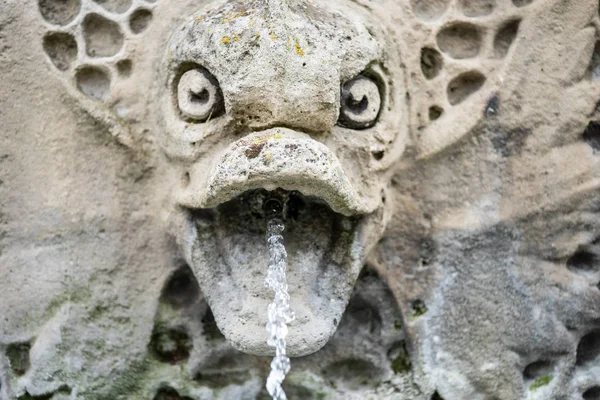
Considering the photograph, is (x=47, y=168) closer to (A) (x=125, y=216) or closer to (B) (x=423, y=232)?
(A) (x=125, y=216)

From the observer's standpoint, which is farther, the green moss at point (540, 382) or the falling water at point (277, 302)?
the green moss at point (540, 382)

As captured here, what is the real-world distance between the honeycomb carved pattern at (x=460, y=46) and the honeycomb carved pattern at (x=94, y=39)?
409 mm

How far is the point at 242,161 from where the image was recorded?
1.07m

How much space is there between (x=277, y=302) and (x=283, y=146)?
0.74 feet

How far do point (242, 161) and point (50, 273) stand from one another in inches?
15.6

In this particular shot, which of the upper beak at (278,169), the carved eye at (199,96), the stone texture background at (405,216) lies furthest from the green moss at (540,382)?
the carved eye at (199,96)

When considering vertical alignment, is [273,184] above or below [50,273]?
above

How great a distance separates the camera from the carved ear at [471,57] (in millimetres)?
1303

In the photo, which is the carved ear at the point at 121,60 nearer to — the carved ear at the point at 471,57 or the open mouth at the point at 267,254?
the open mouth at the point at 267,254

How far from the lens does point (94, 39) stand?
4.31ft

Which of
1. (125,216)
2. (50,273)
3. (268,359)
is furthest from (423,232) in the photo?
(50,273)

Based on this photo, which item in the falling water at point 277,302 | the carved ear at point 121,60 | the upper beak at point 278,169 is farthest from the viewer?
the carved ear at point 121,60

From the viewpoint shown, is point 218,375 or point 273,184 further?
point 218,375

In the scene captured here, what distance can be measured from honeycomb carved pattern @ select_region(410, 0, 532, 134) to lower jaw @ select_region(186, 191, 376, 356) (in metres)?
0.23
